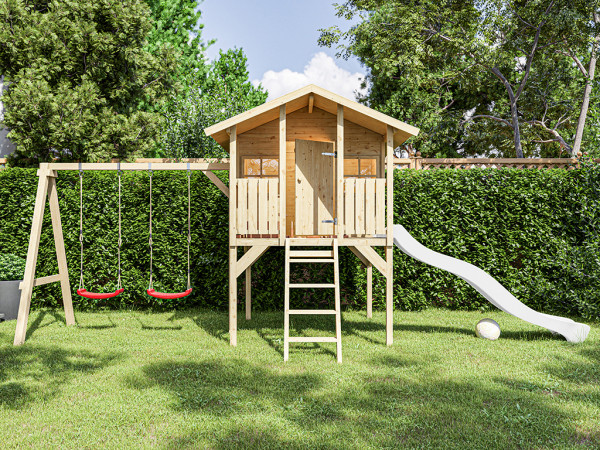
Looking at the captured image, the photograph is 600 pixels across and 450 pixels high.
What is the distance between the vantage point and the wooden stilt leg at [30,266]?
6199 mm

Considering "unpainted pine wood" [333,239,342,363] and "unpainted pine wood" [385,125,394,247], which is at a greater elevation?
"unpainted pine wood" [385,125,394,247]

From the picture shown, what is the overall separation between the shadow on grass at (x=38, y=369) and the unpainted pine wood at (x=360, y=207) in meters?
3.60

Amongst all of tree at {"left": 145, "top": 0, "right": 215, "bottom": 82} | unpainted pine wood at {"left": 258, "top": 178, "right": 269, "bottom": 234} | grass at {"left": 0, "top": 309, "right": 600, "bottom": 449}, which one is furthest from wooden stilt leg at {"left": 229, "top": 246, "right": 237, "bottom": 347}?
tree at {"left": 145, "top": 0, "right": 215, "bottom": 82}

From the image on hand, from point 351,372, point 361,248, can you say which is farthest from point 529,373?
point 361,248

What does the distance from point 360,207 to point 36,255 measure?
15.6 ft

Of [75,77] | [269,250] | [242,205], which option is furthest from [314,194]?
[75,77]

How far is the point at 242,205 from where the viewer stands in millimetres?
6297

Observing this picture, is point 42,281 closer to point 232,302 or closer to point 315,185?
point 232,302

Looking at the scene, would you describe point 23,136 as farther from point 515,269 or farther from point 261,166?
point 515,269

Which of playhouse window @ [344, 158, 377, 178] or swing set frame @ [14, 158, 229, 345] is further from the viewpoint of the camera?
playhouse window @ [344, 158, 377, 178]

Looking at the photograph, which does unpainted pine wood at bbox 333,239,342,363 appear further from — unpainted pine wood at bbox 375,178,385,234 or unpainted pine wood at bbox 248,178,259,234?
unpainted pine wood at bbox 248,178,259,234

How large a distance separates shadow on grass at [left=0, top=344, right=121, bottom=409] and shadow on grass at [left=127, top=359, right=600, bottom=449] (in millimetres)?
744

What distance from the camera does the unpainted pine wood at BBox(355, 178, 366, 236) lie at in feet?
20.6

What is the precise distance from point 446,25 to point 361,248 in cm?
1317
